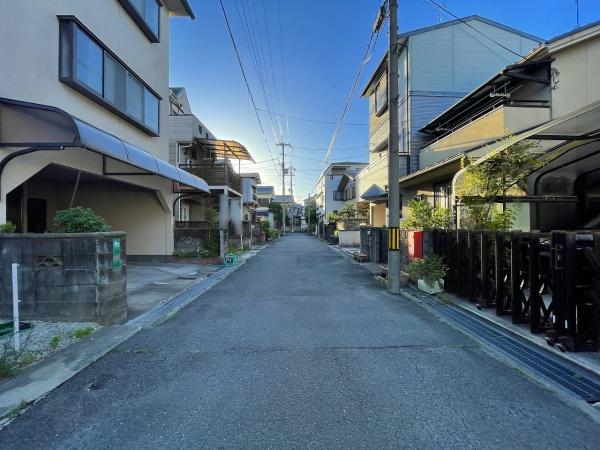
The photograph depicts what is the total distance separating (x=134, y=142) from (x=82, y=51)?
323cm

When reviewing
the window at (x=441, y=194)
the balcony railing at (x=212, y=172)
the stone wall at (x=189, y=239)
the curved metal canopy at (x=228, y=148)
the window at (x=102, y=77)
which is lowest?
Answer: the stone wall at (x=189, y=239)

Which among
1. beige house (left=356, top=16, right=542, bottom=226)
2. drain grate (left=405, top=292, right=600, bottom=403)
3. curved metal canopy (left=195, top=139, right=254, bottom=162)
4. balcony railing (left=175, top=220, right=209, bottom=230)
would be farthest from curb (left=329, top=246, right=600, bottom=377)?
curved metal canopy (left=195, top=139, right=254, bottom=162)

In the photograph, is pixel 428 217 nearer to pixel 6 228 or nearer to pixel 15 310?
pixel 15 310

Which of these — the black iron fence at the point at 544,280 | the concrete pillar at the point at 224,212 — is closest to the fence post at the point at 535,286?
the black iron fence at the point at 544,280

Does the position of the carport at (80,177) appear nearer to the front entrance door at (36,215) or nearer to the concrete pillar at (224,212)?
the front entrance door at (36,215)

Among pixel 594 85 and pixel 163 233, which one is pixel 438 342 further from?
pixel 163 233

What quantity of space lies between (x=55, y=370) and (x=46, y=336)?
4.16 feet

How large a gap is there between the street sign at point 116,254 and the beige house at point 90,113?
5.03ft

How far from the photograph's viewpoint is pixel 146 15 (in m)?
11.9

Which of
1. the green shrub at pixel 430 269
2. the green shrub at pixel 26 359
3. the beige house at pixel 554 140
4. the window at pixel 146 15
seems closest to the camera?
the green shrub at pixel 26 359

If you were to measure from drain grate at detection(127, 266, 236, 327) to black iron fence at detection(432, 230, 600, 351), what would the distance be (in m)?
5.69

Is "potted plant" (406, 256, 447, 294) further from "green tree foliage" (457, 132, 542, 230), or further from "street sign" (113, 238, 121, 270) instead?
"street sign" (113, 238, 121, 270)

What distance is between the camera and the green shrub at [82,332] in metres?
5.25

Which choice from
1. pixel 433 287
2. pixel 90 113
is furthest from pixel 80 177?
pixel 433 287
